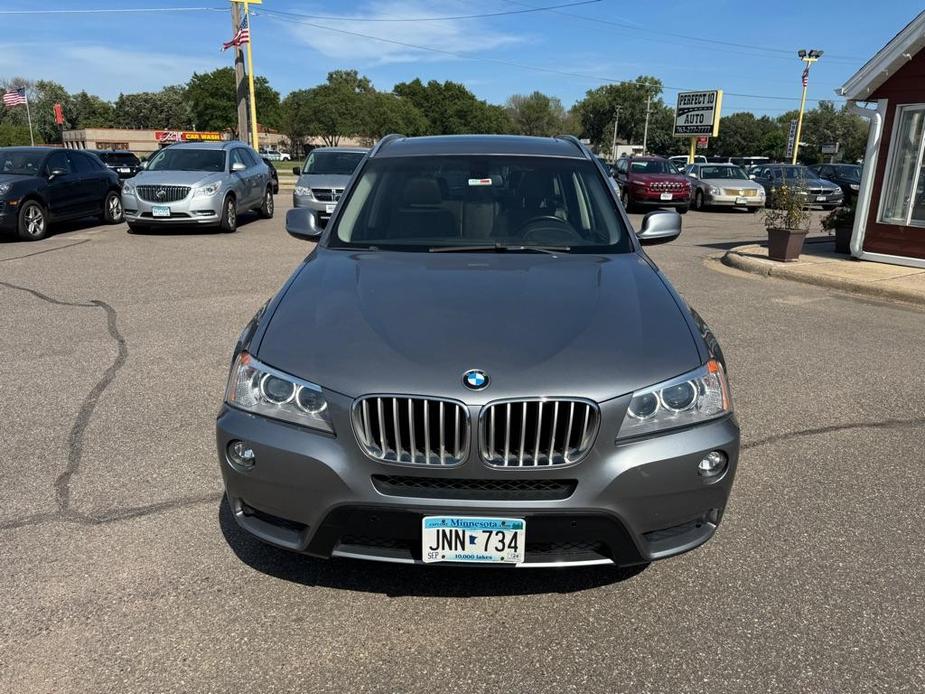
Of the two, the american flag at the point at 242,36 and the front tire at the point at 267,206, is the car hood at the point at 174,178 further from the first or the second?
the american flag at the point at 242,36

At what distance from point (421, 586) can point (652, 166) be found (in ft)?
71.2

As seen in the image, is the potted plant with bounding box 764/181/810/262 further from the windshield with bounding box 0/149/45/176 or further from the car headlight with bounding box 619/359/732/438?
the windshield with bounding box 0/149/45/176

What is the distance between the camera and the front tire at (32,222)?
41.5 ft

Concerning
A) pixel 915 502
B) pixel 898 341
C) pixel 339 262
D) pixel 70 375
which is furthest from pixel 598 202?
pixel 898 341

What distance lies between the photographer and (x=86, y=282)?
9.16 metres

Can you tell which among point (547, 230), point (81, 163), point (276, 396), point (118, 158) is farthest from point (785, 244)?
point (118, 158)

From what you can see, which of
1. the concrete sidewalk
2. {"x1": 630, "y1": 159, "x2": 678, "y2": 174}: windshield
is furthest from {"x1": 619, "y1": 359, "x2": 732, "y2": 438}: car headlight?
{"x1": 630, "y1": 159, "x2": 678, "y2": 174}: windshield

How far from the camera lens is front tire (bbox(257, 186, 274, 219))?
1748 centimetres

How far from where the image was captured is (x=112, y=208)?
1575cm

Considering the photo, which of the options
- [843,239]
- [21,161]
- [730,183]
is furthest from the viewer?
[730,183]

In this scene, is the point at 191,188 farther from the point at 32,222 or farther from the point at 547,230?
the point at 547,230

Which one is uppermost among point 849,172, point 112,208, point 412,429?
point 849,172

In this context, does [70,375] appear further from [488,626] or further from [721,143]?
[721,143]

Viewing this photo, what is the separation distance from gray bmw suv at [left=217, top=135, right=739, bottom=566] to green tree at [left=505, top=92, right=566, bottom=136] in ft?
428
